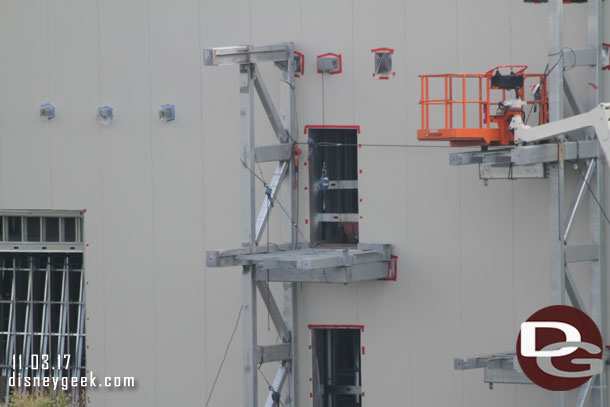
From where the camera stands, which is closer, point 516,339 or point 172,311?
point 516,339

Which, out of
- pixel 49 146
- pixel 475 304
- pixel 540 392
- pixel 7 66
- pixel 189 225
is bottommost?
pixel 540 392

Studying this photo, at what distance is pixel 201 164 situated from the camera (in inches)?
656

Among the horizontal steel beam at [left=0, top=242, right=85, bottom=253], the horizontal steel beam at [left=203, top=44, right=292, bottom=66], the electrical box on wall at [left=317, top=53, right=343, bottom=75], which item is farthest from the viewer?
the horizontal steel beam at [left=0, top=242, right=85, bottom=253]

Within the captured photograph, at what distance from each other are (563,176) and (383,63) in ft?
9.86

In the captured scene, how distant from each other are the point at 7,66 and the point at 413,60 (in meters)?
5.99

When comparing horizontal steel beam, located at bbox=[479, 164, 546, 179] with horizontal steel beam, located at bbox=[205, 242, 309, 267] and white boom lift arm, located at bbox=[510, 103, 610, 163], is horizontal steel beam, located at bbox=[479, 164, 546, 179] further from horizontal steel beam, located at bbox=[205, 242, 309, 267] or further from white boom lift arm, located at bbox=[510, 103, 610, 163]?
horizontal steel beam, located at bbox=[205, 242, 309, 267]

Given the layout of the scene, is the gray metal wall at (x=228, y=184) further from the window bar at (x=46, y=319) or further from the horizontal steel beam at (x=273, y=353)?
the window bar at (x=46, y=319)

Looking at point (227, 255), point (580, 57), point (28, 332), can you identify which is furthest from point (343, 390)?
point (580, 57)

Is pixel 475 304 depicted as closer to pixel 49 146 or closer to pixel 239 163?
pixel 239 163

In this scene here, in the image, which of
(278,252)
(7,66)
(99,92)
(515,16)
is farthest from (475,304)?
(7,66)

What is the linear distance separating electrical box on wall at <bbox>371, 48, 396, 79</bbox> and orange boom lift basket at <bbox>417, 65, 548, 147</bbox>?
0.51m

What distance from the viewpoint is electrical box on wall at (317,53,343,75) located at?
52.0ft

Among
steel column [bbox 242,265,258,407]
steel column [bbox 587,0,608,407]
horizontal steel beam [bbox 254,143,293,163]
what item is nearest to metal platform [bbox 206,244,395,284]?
steel column [bbox 242,265,258,407]

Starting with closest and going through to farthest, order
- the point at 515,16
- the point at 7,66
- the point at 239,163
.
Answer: the point at 515,16 → the point at 239,163 → the point at 7,66
